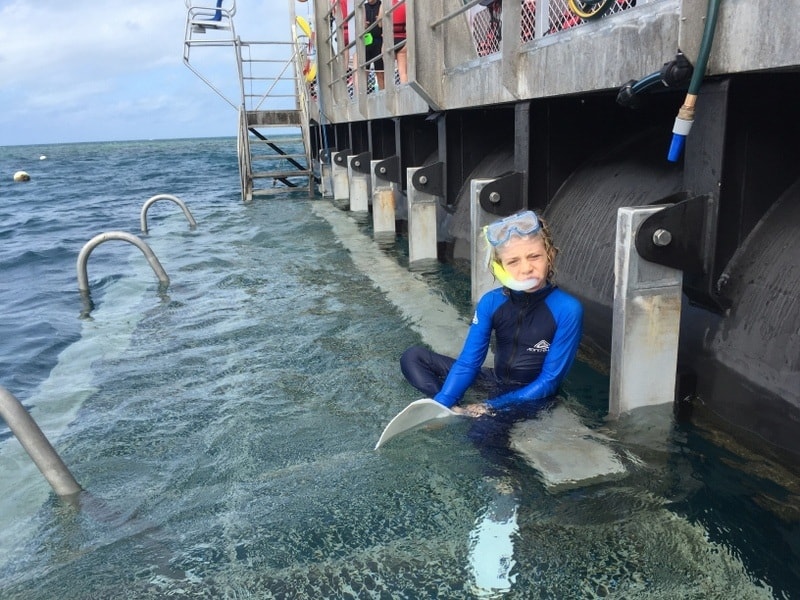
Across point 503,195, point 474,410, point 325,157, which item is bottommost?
point 474,410

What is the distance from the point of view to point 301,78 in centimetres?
1811

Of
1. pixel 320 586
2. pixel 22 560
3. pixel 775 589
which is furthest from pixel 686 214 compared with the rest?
pixel 22 560

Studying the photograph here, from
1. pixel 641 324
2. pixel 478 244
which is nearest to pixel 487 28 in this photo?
pixel 478 244

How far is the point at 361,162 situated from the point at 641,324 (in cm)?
1046

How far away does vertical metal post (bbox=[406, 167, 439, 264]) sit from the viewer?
841 centimetres

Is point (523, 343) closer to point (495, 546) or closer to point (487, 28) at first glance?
point (495, 546)

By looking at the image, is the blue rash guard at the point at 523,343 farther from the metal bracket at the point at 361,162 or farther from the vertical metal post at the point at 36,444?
the metal bracket at the point at 361,162

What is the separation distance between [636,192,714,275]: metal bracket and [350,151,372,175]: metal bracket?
1021 centimetres

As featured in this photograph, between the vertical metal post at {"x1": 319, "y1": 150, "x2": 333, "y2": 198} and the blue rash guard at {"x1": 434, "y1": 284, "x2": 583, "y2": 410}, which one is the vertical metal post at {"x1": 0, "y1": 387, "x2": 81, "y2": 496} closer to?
the blue rash guard at {"x1": 434, "y1": 284, "x2": 583, "y2": 410}

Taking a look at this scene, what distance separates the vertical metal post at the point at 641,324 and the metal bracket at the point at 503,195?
227cm

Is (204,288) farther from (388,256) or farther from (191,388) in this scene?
(191,388)

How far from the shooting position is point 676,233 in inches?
138

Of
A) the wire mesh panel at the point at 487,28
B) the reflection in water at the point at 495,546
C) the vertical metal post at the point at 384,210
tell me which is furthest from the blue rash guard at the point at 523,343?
the vertical metal post at the point at 384,210

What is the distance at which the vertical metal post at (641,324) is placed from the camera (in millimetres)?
3557
